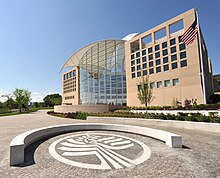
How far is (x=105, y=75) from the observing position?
42312 mm

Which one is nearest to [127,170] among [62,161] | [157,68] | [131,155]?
[131,155]

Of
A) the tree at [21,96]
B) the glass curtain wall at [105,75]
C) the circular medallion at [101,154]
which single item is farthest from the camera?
the tree at [21,96]

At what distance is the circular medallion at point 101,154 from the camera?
4.62 meters

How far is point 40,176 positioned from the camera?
3840mm

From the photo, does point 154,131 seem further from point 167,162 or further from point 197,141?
point 167,162

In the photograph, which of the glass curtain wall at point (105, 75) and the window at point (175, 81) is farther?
the glass curtain wall at point (105, 75)

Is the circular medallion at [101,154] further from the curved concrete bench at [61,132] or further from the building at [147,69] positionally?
the building at [147,69]

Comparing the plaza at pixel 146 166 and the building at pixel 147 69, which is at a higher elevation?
the building at pixel 147 69

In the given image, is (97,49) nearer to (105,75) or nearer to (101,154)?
(105,75)

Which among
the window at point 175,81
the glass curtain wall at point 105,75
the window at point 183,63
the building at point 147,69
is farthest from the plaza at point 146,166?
the glass curtain wall at point 105,75

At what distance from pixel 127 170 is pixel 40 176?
254 centimetres

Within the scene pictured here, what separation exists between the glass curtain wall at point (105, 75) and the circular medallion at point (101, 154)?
32.3 m

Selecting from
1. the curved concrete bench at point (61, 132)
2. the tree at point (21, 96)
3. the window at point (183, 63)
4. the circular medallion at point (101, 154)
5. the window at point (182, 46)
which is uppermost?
the window at point (182, 46)

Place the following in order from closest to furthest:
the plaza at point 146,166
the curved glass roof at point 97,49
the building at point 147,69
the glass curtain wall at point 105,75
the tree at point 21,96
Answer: the plaza at point 146,166
the building at point 147,69
the curved glass roof at point 97,49
the glass curtain wall at point 105,75
the tree at point 21,96
